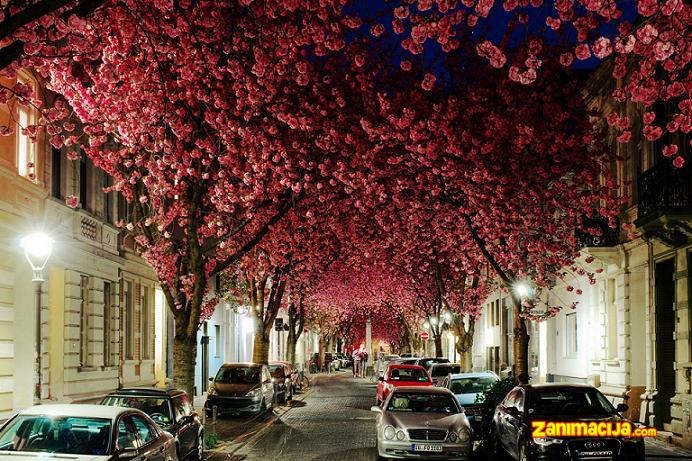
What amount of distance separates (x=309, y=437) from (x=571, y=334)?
12721 millimetres

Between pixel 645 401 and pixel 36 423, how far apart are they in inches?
637

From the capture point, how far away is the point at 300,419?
92.8 feet

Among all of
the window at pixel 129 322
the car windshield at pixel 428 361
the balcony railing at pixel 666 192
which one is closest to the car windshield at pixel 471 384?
the balcony railing at pixel 666 192

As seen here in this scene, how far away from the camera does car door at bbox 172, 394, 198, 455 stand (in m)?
15.8

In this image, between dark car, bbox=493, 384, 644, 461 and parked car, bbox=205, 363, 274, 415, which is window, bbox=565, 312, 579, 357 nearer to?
parked car, bbox=205, 363, 274, 415

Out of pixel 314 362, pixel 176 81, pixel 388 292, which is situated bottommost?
pixel 314 362

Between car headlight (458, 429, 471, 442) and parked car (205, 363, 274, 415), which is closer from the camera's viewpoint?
car headlight (458, 429, 471, 442)

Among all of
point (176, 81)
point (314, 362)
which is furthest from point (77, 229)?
point (314, 362)

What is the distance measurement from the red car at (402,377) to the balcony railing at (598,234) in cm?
724

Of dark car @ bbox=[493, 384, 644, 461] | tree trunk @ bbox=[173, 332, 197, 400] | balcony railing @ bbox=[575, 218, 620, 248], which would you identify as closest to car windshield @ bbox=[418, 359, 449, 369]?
balcony railing @ bbox=[575, 218, 620, 248]

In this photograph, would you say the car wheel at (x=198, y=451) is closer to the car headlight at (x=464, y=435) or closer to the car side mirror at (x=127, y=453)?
the car headlight at (x=464, y=435)

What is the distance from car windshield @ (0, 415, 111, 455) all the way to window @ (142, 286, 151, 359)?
64.4 feet

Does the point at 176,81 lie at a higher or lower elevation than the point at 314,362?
higher

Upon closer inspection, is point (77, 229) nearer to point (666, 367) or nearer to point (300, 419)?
point (300, 419)
